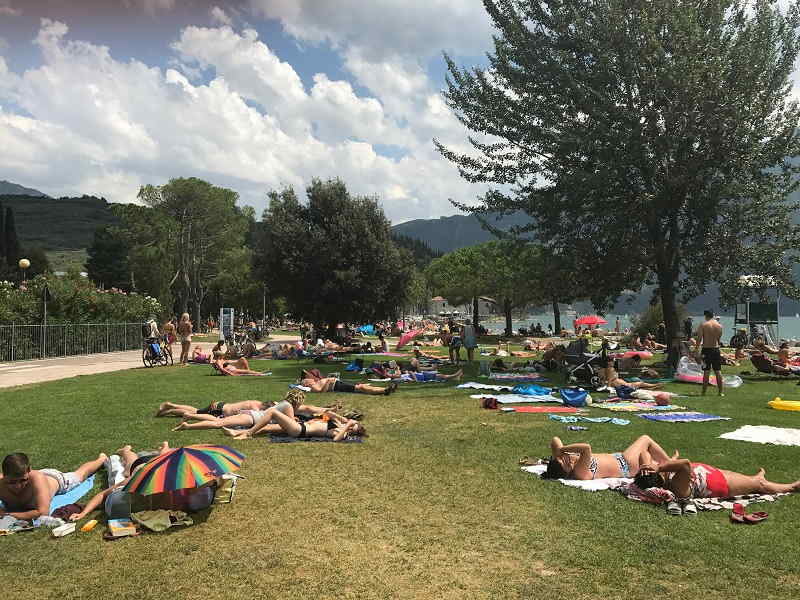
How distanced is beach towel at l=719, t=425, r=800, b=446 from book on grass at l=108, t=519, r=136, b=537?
299 inches

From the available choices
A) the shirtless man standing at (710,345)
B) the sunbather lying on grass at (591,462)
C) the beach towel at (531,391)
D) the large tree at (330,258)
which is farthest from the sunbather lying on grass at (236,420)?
the large tree at (330,258)

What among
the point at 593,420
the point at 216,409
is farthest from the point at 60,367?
the point at 593,420

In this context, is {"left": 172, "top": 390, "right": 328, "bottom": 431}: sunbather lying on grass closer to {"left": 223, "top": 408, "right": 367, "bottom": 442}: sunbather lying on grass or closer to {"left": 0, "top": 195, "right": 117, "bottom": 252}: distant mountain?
{"left": 223, "top": 408, "right": 367, "bottom": 442}: sunbather lying on grass

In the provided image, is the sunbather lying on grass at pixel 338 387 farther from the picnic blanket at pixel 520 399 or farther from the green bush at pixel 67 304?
the green bush at pixel 67 304

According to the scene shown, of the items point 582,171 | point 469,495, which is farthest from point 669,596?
point 582,171

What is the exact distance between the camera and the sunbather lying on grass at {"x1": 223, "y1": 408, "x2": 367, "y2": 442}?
859 cm

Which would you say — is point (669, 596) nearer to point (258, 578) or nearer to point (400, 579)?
point (400, 579)

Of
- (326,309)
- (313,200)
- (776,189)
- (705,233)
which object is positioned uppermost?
(313,200)

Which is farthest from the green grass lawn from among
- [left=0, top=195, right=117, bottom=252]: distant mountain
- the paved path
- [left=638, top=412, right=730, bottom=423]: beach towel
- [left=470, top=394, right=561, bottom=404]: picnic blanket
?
[left=0, top=195, right=117, bottom=252]: distant mountain

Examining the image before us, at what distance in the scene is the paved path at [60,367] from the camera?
16.0m

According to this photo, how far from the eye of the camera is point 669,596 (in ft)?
12.1

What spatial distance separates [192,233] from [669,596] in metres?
52.7

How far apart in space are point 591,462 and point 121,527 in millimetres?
4540

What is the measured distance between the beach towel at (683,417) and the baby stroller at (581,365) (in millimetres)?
3687
